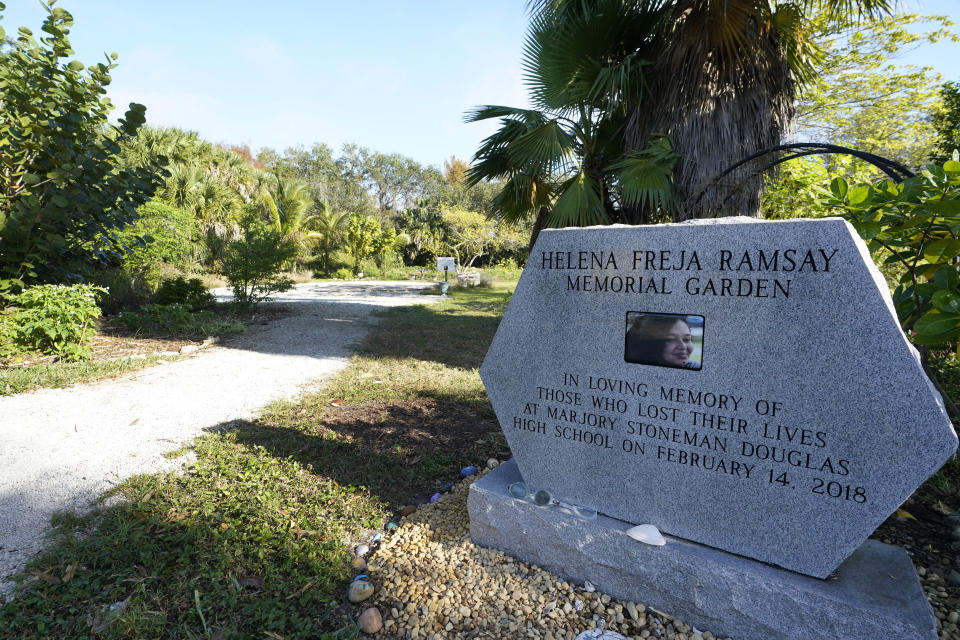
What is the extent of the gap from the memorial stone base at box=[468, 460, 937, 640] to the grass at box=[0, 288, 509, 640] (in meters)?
0.86

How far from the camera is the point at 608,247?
2229 millimetres

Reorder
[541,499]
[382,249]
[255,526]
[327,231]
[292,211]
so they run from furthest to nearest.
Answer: [382,249]
[327,231]
[292,211]
[255,526]
[541,499]

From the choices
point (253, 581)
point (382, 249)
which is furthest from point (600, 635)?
point (382, 249)

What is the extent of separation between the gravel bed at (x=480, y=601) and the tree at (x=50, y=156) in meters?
6.35

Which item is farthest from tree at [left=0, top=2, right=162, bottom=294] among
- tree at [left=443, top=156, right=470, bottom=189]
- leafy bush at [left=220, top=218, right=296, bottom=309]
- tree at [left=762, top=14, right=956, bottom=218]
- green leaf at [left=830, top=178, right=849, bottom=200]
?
tree at [left=443, top=156, right=470, bottom=189]

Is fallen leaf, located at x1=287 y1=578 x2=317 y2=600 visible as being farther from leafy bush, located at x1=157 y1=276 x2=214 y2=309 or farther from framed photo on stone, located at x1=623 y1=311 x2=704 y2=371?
leafy bush, located at x1=157 y1=276 x2=214 y2=309

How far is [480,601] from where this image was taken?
2146 millimetres

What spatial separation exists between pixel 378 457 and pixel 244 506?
1009mm

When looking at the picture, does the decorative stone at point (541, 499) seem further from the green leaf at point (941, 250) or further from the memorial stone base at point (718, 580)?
the green leaf at point (941, 250)

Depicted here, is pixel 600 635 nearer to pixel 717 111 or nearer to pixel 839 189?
pixel 839 189

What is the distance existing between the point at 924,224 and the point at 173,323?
9.60m

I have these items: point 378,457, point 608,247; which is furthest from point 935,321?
point 378,457

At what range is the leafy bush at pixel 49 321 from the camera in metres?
5.69

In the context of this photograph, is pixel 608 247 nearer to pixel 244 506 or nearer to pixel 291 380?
pixel 244 506
